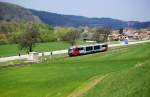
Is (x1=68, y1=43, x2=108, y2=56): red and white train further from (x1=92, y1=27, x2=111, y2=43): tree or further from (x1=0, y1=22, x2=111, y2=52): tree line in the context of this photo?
(x1=92, y1=27, x2=111, y2=43): tree

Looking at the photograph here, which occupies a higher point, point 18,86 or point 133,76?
point 133,76

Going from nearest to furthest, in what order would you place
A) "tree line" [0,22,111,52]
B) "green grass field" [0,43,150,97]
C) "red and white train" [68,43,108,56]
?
"green grass field" [0,43,150,97] < "red and white train" [68,43,108,56] < "tree line" [0,22,111,52]

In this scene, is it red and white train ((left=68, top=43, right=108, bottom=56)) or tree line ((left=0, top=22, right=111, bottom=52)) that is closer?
red and white train ((left=68, top=43, right=108, bottom=56))

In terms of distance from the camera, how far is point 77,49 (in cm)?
7919

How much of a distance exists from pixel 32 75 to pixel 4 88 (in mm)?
8179

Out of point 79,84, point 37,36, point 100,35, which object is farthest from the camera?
point 100,35

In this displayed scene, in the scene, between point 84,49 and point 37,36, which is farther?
point 37,36

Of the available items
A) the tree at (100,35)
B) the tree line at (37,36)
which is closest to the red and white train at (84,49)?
the tree line at (37,36)

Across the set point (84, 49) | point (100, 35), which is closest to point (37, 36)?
point (84, 49)

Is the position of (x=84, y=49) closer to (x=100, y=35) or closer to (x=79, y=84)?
(x=79, y=84)

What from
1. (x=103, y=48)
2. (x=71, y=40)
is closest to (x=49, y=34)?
(x=71, y=40)

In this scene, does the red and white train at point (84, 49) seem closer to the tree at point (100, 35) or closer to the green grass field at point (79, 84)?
the green grass field at point (79, 84)

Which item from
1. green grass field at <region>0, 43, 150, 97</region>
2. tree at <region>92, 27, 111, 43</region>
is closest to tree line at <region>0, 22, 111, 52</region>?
tree at <region>92, 27, 111, 43</region>

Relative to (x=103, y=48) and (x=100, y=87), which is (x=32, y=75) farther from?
(x=103, y=48)
